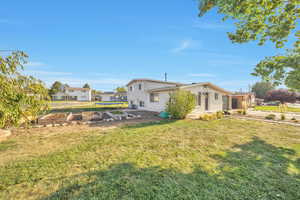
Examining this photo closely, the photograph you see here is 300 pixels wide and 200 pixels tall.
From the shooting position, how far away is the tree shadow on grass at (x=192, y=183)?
2279 millimetres

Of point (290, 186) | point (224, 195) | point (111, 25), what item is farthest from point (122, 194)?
point (111, 25)

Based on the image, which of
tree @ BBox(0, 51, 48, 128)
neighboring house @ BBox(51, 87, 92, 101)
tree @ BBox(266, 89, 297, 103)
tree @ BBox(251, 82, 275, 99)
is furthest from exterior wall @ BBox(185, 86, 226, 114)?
neighboring house @ BBox(51, 87, 92, 101)

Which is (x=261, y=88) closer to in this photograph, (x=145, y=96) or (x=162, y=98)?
(x=145, y=96)

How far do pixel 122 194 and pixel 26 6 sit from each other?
1310 cm

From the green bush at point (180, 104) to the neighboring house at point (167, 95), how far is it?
1.62 metres

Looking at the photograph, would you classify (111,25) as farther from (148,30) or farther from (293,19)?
(293,19)

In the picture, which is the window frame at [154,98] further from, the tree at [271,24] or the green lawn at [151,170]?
the tree at [271,24]

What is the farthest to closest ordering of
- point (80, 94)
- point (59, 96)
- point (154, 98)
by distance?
point (80, 94) < point (59, 96) < point (154, 98)

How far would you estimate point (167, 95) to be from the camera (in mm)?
13609

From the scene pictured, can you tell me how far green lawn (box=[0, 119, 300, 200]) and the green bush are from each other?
5.23 meters

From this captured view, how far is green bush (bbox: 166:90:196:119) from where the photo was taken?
10203 millimetres

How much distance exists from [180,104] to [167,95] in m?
3.58

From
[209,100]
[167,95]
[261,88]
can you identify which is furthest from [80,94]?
[261,88]

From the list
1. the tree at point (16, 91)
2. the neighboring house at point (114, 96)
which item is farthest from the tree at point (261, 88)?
the tree at point (16, 91)
